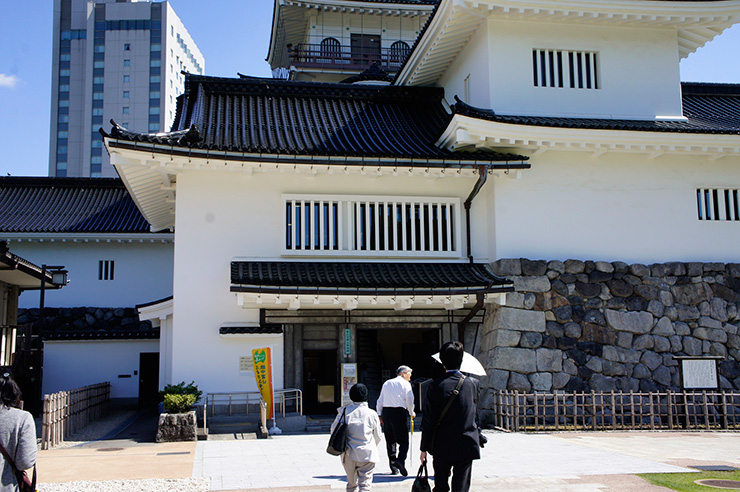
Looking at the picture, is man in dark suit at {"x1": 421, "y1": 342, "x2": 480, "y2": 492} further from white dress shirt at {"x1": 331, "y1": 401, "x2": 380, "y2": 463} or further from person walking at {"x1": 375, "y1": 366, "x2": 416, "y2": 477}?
person walking at {"x1": 375, "y1": 366, "x2": 416, "y2": 477}

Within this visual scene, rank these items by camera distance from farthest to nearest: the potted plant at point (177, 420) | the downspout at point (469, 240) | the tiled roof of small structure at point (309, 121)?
the tiled roof of small structure at point (309, 121) < the downspout at point (469, 240) < the potted plant at point (177, 420)

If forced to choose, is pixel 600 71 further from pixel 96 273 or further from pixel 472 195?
pixel 96 273

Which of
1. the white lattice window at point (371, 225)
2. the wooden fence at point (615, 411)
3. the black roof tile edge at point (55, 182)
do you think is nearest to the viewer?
the wooden fence at point (615, 411)

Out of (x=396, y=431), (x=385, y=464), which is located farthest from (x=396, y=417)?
(x=385, y=464)

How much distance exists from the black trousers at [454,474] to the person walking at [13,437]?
381 centimetres

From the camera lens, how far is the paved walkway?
9.69 m

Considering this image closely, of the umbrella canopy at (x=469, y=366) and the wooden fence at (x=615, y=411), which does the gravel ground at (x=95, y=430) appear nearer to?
the wooden fence at (x=615, y=411)

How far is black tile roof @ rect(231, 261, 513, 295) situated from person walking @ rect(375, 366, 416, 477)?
5161 millimetres

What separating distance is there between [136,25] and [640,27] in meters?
88.1

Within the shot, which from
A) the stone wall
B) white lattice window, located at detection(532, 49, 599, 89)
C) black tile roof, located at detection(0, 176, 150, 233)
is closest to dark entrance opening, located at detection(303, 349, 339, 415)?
the stone wall

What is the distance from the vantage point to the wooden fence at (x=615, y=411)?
15.6m

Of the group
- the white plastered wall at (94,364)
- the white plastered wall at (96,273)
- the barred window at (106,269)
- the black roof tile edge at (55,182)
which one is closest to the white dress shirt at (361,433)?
the white plastered wall at (94,364)

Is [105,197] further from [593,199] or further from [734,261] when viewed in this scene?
[734,261]

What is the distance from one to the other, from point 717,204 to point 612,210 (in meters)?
3.19
